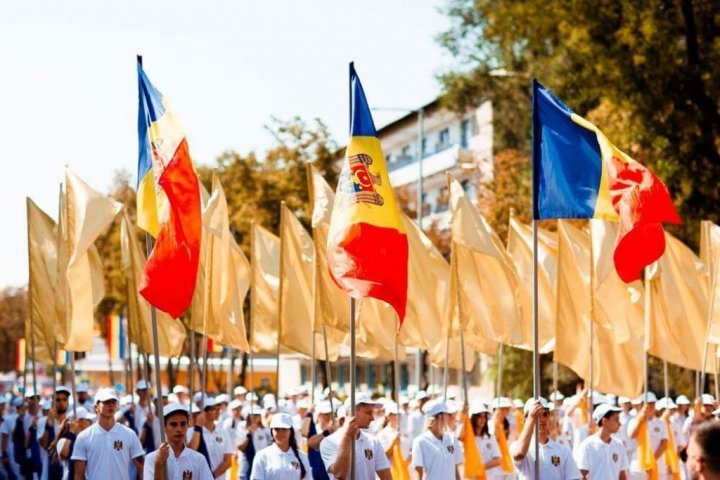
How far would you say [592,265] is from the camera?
60.0 ft

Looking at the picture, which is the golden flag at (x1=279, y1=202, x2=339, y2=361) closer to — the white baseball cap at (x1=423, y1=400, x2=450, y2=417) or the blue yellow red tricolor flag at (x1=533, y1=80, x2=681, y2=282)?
the white baseball cap at (x1=423, y1=400, x2=450, y2=417)

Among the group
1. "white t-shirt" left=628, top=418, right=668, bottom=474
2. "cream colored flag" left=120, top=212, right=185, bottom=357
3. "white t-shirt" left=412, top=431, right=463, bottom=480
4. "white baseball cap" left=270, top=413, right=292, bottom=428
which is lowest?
"white t-shirt" left=628, top=418, right=668, bottom=474

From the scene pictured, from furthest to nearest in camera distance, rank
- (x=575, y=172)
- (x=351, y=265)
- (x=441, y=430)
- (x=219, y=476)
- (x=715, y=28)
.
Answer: (x=715, y=28), (x=219, y=476), (x=441, y=430), (x=575, y=172), (x=351, y=265)

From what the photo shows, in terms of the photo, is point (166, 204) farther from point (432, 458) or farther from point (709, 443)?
point (709, 443)

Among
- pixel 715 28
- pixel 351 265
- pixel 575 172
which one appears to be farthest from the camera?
pixel 715 28

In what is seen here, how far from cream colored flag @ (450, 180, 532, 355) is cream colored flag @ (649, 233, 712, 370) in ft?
6.84

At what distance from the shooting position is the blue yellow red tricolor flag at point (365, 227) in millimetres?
11375

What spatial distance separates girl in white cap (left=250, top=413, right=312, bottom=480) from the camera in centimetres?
1278

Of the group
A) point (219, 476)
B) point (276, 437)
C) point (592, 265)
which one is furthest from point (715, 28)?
point (276, 437)

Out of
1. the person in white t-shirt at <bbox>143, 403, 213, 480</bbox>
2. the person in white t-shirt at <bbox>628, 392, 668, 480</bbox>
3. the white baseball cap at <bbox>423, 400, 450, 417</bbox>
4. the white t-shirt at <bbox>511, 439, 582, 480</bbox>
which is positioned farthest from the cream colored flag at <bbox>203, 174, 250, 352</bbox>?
the person in white t-shirt at <bbox>143, 403, 213, 480</bbox>

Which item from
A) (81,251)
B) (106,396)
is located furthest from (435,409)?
(81,251)

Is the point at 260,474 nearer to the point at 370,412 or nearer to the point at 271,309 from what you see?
the point at 370,412

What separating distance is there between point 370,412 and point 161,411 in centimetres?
231

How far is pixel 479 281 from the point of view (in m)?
19.7
